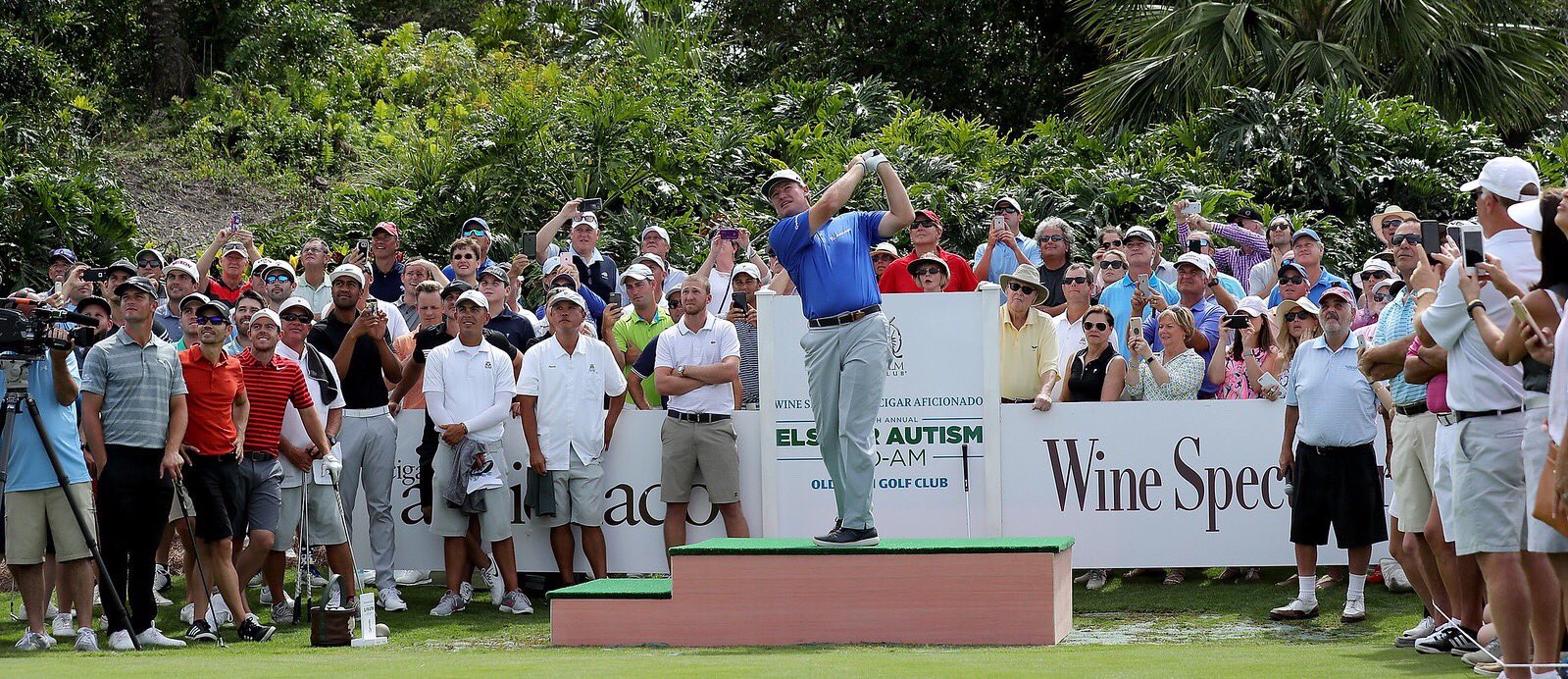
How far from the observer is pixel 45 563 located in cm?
1076

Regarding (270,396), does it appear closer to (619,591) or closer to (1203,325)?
(619,591)

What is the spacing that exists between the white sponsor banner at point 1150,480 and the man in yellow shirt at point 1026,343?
41cm

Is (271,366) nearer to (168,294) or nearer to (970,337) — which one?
(168,294)

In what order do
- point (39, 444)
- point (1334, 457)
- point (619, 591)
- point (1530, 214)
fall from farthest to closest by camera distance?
point (1334, 457) < point (39, 444) < point (619, 591) < point (1530, 214)

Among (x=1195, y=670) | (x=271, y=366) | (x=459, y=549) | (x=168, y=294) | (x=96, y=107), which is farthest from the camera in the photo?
(x=96, y=107)

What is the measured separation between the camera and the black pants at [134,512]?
32.1 feet

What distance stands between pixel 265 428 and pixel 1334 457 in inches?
261

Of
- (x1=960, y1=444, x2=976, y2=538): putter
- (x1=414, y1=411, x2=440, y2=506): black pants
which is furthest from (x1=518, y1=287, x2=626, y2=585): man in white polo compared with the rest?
(x1=960, y1=444, x2=976, y2=538): putter

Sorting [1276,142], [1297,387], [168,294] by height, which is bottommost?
[1297,387]

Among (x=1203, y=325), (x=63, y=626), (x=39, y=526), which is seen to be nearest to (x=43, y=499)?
(x=39, y=526)

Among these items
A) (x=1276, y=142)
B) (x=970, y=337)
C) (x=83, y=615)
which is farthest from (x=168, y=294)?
(x=1276, y=142)

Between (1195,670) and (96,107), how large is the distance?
23356 millimetres

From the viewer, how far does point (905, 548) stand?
8953mm

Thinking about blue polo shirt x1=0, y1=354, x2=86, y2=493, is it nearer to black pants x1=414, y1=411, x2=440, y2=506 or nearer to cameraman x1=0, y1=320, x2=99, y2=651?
cameraman x1=0, y1=320, x2=99, y2=651
